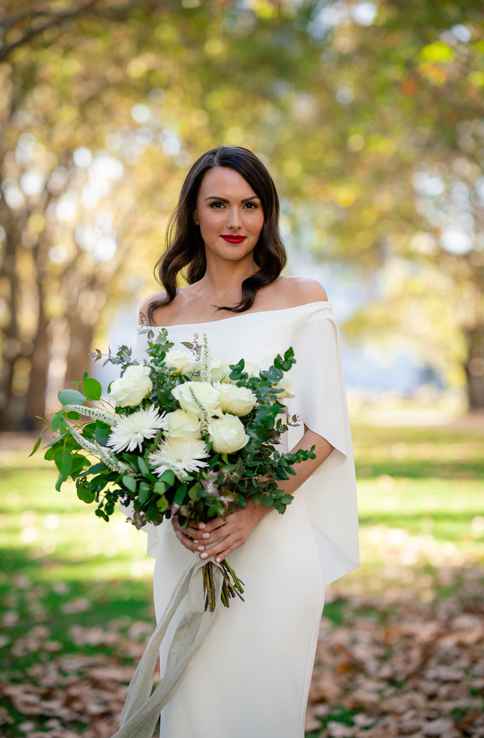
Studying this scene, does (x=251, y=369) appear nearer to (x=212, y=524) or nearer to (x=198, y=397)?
(x=198, y=397)

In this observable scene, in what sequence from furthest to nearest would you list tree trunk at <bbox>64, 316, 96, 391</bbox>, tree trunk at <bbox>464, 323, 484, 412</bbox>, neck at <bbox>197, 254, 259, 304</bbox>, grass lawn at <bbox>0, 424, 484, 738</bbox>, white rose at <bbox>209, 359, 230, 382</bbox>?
1. tree trunk at <bbox>464, 323, 484, 412</bbox>
2. tree trunk at <bbox>64, 316, 96, 391</bbox>
3. grass lawn at <bbox>0, 424, 484, 738</bbox>
4. neck at <bbox>197, 254, 259, 304</bbox>
5. white rose at <bbox>209, 359, 230, 382</bbox>

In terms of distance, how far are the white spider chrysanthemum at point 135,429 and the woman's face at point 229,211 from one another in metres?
0.98

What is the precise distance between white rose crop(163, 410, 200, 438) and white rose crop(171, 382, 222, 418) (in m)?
0.02

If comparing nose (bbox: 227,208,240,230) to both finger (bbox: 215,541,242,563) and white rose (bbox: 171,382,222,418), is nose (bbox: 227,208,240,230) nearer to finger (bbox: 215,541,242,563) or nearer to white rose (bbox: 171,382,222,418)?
white rose (bbox: 171,382,222,418)

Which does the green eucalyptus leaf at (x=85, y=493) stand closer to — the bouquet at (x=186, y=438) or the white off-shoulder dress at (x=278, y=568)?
the bouquet at (x=186, y=438)

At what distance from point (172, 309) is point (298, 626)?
1453 mm

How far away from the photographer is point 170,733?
3.65m

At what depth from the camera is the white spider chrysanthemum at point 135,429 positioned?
3168 millimetres

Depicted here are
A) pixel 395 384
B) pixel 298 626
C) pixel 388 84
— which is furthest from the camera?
pixel 395 384

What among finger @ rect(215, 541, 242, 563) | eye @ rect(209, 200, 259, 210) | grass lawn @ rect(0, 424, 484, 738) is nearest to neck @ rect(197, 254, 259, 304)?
eye @ rect(209, 200, 259, 210)

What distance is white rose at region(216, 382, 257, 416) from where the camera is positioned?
3176mm

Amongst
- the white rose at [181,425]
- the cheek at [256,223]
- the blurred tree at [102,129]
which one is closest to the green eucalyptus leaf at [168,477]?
the white rose at [181,425]

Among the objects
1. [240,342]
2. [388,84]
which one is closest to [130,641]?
[240,342]

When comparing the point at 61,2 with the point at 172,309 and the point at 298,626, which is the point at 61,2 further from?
the point at 298,626
